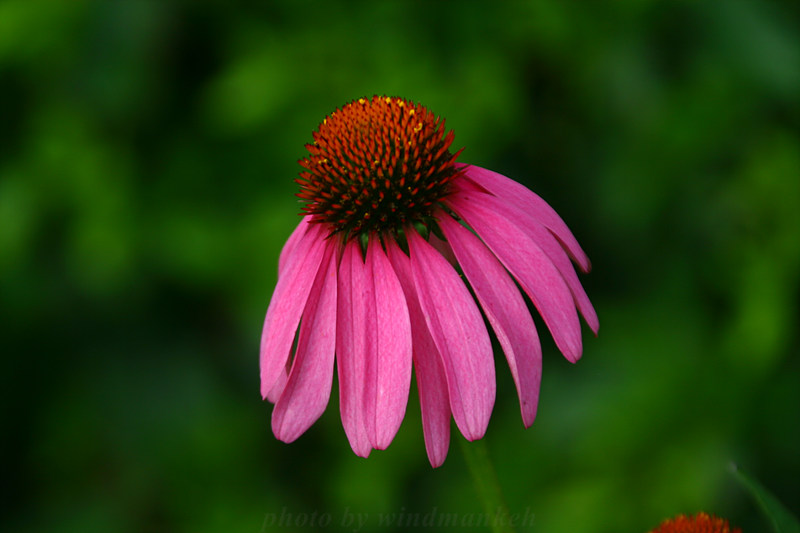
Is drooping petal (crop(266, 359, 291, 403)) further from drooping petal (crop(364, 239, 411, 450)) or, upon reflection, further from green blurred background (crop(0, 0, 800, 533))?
green blurred background (crop(0, 0, 800, 533))

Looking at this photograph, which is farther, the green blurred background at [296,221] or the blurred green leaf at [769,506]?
the green blurred background at [296,221]

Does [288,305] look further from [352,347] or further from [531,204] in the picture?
[531,204]

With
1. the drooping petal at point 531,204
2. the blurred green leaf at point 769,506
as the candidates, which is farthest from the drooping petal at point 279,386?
the blurred green leaf at point 769,506

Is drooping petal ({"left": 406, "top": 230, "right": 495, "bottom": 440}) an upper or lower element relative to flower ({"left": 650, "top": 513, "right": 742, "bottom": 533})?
upper

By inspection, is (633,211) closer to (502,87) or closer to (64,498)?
(502,87)

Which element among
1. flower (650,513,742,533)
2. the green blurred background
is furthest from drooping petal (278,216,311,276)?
the green blurred background

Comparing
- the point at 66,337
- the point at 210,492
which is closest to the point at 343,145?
the point at 210,492

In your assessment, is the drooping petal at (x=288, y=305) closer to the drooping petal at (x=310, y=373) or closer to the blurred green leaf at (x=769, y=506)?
the drooping petal at (x=310, y=373)
